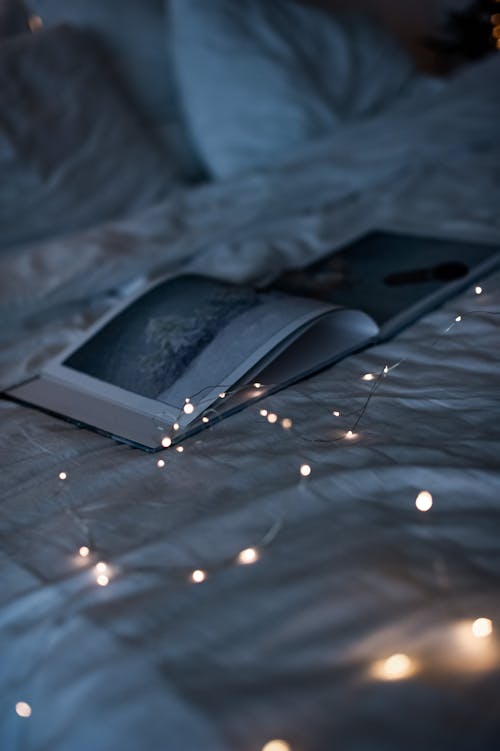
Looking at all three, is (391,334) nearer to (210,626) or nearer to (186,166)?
(210,626)

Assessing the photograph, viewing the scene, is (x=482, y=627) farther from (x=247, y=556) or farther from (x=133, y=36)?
(x=133, y=36)

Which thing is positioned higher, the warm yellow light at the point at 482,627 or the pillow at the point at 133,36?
the pillow at the point at 133,36

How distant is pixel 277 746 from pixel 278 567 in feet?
0.46

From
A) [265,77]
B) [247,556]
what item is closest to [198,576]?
[247,556]

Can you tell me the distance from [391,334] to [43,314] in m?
0.52

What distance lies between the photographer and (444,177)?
4.75 ft

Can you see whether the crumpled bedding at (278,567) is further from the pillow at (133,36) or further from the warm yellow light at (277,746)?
the pillow at (133,36)

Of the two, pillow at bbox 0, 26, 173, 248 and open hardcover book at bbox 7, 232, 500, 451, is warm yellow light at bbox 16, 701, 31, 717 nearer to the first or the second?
open hardcover book at bbox 7, 232, 500, 451

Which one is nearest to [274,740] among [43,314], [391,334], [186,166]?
[391,334]

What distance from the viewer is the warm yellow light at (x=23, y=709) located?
0.48 metres

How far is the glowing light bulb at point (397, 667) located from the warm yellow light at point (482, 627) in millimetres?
44

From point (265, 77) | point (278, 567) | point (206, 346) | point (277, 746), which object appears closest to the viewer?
point (277, 746)

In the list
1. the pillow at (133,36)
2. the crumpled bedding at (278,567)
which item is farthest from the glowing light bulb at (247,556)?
the pillow at (133,36)

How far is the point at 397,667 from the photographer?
17.3 inches
